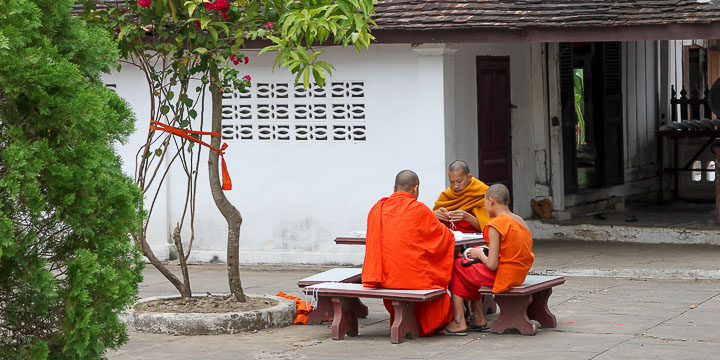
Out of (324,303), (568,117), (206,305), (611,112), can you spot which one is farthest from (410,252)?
(611,112)

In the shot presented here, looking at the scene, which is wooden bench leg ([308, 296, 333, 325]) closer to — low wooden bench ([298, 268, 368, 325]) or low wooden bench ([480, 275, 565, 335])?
low wooden bench ([298, 268, 368, 325])

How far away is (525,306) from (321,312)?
176 centimetres

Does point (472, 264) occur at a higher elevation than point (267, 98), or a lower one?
lower

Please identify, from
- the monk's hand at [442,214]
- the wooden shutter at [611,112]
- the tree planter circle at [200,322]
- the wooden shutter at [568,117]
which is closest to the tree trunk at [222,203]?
the tree planter circle at [200,322]

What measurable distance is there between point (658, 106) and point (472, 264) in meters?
10.3

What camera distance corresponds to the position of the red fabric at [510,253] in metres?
8.37

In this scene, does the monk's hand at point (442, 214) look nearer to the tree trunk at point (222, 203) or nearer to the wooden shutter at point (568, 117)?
the tree trunk at point (222, 203)

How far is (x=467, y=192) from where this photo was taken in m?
9.67

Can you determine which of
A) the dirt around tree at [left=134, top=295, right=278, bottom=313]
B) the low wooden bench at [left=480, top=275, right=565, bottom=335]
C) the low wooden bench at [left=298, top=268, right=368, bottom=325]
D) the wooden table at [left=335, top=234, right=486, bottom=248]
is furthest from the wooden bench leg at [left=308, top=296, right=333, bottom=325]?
the low wooden bench at [left=480, top=275, right=565, bottom=335]

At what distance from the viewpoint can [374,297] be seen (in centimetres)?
843

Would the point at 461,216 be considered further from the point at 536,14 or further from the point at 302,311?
the point at 536,14

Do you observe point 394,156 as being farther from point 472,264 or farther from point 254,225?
point 472,264

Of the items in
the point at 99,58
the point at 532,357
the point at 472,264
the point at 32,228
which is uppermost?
the point at 99,58

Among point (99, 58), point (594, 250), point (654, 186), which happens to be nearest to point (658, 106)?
point (654, 186)
